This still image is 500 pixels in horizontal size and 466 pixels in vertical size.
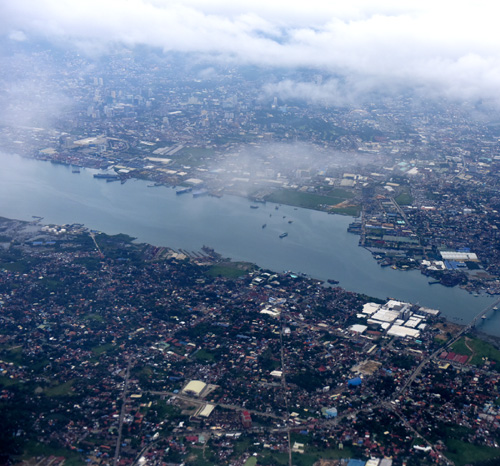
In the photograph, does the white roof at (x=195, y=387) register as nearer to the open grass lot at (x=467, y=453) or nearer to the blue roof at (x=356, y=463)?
the blue roof at (x=356, y=463)

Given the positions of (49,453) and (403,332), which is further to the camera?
(403,332)

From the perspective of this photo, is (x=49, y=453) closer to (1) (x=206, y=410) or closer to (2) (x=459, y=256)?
(1) (x=206, y=410)

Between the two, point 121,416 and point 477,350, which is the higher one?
point 477,350

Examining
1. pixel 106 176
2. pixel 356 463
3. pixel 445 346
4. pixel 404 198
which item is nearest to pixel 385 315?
pixel 445 346

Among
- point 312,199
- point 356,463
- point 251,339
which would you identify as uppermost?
point 312,199

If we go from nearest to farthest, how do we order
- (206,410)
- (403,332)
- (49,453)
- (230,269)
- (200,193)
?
(49,453) < (206,410) < (403,332) < (230,269) < (200,193)

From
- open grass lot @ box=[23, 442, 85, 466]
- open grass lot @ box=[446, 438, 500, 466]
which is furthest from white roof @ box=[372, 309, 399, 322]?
open grass lot @ box=[23, 442, 85, 466]
